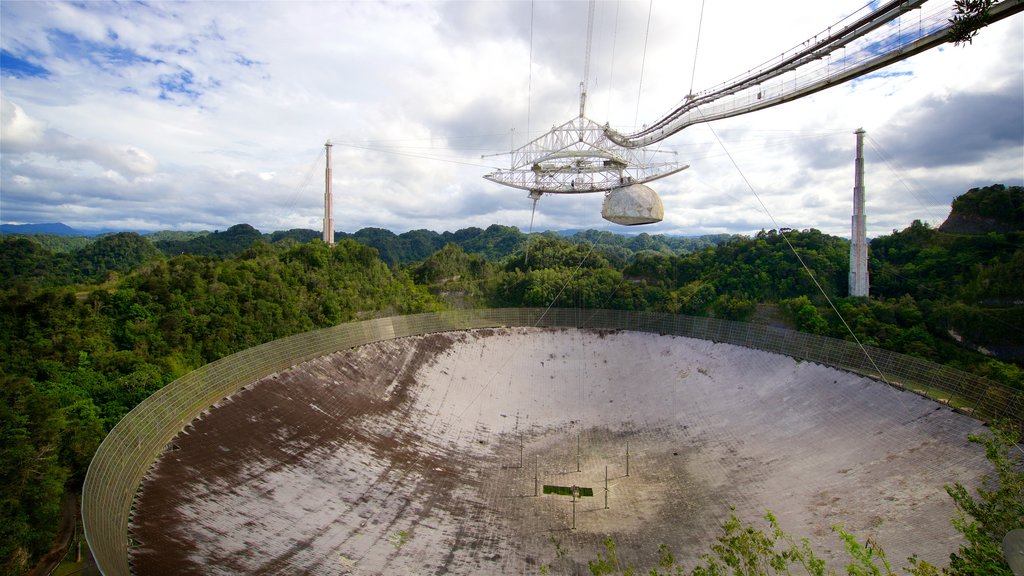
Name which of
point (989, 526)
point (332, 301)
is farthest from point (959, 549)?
point (332, 301)

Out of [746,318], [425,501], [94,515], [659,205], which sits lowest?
[425,501]

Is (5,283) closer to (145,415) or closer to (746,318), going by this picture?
(145,415)

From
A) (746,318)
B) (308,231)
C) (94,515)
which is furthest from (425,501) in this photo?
(308,231)

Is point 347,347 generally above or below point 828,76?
below

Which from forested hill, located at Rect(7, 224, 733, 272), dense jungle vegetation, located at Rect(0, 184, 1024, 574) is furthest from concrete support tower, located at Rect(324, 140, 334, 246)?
forested hill, located at Rect(7, 224, 733, 272)

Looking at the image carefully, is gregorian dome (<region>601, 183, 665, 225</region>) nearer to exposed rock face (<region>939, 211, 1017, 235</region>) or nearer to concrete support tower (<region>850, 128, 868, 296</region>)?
concrete support tower (<region>850, 128, 868, 296</region>)

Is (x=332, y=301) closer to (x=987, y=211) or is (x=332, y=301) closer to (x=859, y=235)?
(x=859, y=235)

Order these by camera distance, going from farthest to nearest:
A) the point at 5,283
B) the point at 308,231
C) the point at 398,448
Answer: the point at 308,231, the point at 5,283, the point at 398,448
